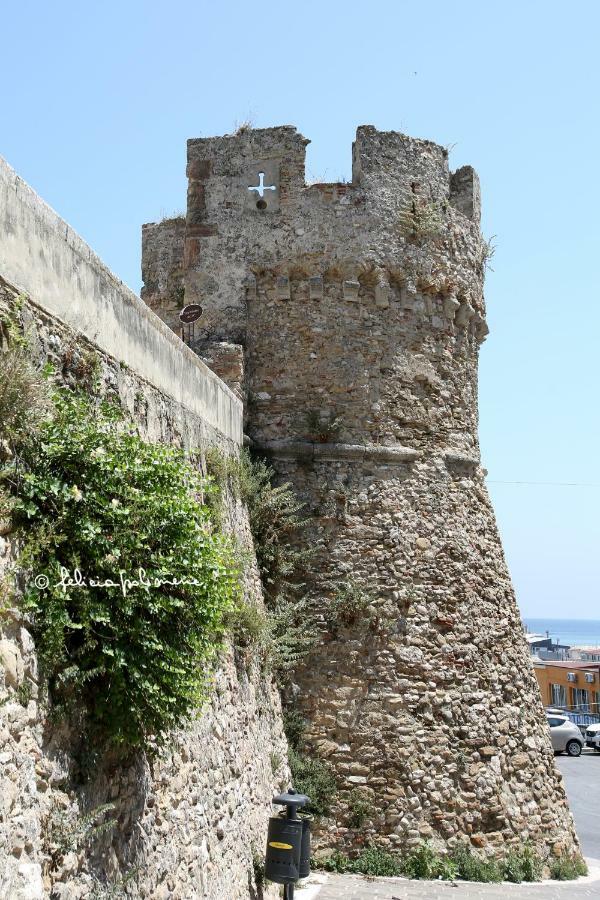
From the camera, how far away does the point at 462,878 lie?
394 inches

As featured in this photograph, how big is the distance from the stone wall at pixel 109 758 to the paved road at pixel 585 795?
25.2 feet

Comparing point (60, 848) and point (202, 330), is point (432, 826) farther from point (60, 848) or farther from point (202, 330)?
point (60, 848)

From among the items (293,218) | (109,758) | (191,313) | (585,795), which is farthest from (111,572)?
(585,795)

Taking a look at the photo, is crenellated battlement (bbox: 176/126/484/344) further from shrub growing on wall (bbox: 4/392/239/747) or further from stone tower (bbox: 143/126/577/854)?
shrub growing on wall (bbox: 4/392/239/747)

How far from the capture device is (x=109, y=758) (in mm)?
4949

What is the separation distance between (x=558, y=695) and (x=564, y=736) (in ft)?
51.5

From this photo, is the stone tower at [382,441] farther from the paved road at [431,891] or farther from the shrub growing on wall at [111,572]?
the shrub growing on wall at [111,572]

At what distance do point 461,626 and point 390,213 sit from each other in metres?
4.68

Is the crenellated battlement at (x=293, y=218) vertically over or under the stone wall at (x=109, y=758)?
over

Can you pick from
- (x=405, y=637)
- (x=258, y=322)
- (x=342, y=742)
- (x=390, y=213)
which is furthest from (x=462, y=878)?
(x=390, y=213)

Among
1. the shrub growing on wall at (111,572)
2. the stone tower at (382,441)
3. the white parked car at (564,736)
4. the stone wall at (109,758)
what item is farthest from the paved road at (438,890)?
the white parked car at (564,736)

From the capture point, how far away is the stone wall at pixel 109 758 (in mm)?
4117

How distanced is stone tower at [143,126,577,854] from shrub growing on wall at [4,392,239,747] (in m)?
5.55

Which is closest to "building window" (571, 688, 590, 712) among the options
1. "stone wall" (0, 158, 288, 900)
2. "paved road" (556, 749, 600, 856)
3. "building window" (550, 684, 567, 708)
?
"building window" (550, 684, 567, 708)
